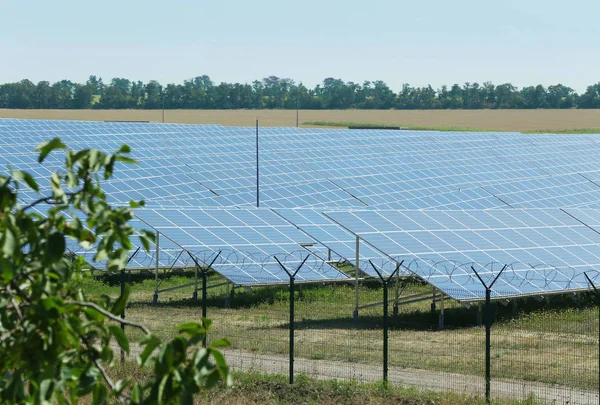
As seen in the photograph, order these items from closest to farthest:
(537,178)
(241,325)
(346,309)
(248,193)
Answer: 1. (241,325)
2. (346,309)
3. (248,193)
4. (537,178)

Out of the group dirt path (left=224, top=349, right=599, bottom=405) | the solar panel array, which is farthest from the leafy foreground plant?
the solar panel array

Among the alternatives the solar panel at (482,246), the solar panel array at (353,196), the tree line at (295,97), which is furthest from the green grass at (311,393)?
the tree line at (295,97)

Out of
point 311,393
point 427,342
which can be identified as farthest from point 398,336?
point 311,393

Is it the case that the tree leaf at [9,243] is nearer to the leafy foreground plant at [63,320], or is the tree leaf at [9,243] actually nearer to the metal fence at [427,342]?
the leafy foreground plant at [63,320]

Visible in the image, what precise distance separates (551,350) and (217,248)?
9602 mm

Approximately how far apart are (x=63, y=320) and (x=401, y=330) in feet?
56.9

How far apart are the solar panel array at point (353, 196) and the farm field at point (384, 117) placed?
49751 millimetres

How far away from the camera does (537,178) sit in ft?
156

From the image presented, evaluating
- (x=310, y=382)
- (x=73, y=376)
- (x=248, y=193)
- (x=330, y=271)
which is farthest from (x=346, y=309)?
(x=73, y=376)

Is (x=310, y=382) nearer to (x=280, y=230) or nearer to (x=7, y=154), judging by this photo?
(x=280, y=230)

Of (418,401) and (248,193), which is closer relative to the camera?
(418,401)

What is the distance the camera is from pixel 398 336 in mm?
20656

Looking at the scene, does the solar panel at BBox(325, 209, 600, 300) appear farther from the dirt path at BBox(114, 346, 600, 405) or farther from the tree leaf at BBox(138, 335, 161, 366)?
the tree leaf at BBox(138, 335, 161, 366)

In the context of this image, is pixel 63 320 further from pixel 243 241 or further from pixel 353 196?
pixel 353 196
